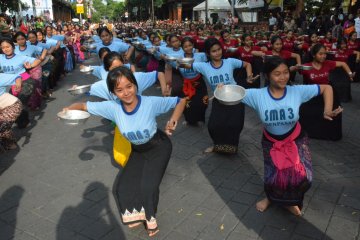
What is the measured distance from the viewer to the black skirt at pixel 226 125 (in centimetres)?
499

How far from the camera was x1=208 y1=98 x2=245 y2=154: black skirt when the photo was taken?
16.4 ft

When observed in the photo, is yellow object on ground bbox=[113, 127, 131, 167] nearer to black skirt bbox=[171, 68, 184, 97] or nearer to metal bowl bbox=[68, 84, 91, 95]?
metal bowl bbox=[68, 84, 91, 95]

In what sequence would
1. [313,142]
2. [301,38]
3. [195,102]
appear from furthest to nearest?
[301,38] → [195,102] → [313,142]

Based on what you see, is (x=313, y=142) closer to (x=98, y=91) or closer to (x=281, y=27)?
(x=98, y=91)

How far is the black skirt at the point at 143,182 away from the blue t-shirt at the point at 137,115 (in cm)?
11

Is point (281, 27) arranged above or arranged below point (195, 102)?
above

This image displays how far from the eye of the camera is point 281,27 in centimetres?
1891

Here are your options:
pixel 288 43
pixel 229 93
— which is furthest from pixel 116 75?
pixel 288 43

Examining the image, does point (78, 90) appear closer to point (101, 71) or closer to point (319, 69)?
point (101, 71)

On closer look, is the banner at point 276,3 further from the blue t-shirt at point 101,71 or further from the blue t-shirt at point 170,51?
the blue t-shirt at point 101,71

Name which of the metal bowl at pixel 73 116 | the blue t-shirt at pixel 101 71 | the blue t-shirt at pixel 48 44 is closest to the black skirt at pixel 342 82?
the blue t-shirt at pixel 101 71

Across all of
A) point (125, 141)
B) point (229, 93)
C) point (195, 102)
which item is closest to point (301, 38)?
point (195, 102)

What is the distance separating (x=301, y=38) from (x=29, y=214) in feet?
34.0

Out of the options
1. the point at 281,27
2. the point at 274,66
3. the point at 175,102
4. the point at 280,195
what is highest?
the point at 281,27
